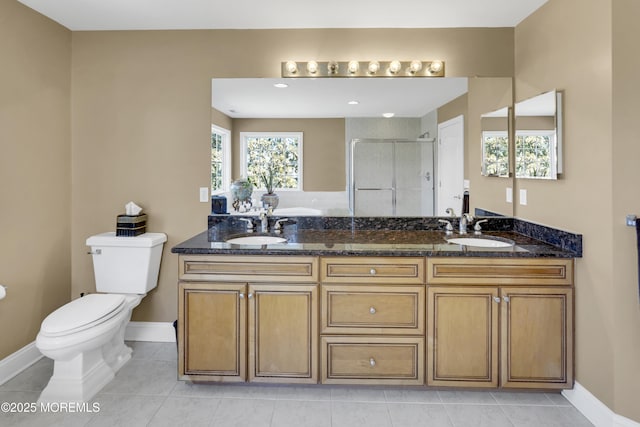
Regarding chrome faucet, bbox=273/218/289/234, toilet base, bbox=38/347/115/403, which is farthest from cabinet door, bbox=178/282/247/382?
chrome faucet, bbox=273/218/289/234

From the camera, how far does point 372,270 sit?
2275 mm

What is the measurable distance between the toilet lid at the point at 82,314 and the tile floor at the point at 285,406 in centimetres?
44

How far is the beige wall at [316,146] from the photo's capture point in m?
2.98

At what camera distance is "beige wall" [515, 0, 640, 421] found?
1.92 meters

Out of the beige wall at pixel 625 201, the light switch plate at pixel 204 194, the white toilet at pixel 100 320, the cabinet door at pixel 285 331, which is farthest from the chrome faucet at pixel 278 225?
the beige wall at pixel 625 201

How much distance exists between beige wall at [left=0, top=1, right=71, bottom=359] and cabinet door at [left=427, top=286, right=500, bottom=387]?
257 centimetres

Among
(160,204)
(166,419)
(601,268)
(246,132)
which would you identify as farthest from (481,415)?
(160,204)

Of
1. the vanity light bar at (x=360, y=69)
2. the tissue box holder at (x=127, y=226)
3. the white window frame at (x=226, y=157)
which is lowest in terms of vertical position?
the tissue box holder at (x=127, y=226)

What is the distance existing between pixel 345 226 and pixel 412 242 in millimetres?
666

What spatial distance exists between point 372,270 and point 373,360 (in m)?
0.51

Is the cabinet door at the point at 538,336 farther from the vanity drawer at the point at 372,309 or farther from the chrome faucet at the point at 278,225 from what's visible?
the chrome faucet at the point at 278,225

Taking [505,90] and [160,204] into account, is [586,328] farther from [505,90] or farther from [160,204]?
[160,204]

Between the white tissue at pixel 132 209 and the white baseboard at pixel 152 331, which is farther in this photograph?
the white baseboard at pixel 152 331

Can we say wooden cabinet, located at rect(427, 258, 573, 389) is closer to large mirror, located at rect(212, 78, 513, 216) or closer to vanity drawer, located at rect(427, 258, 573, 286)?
vanity drawer, located at rect(427, 258, 573, 286)
